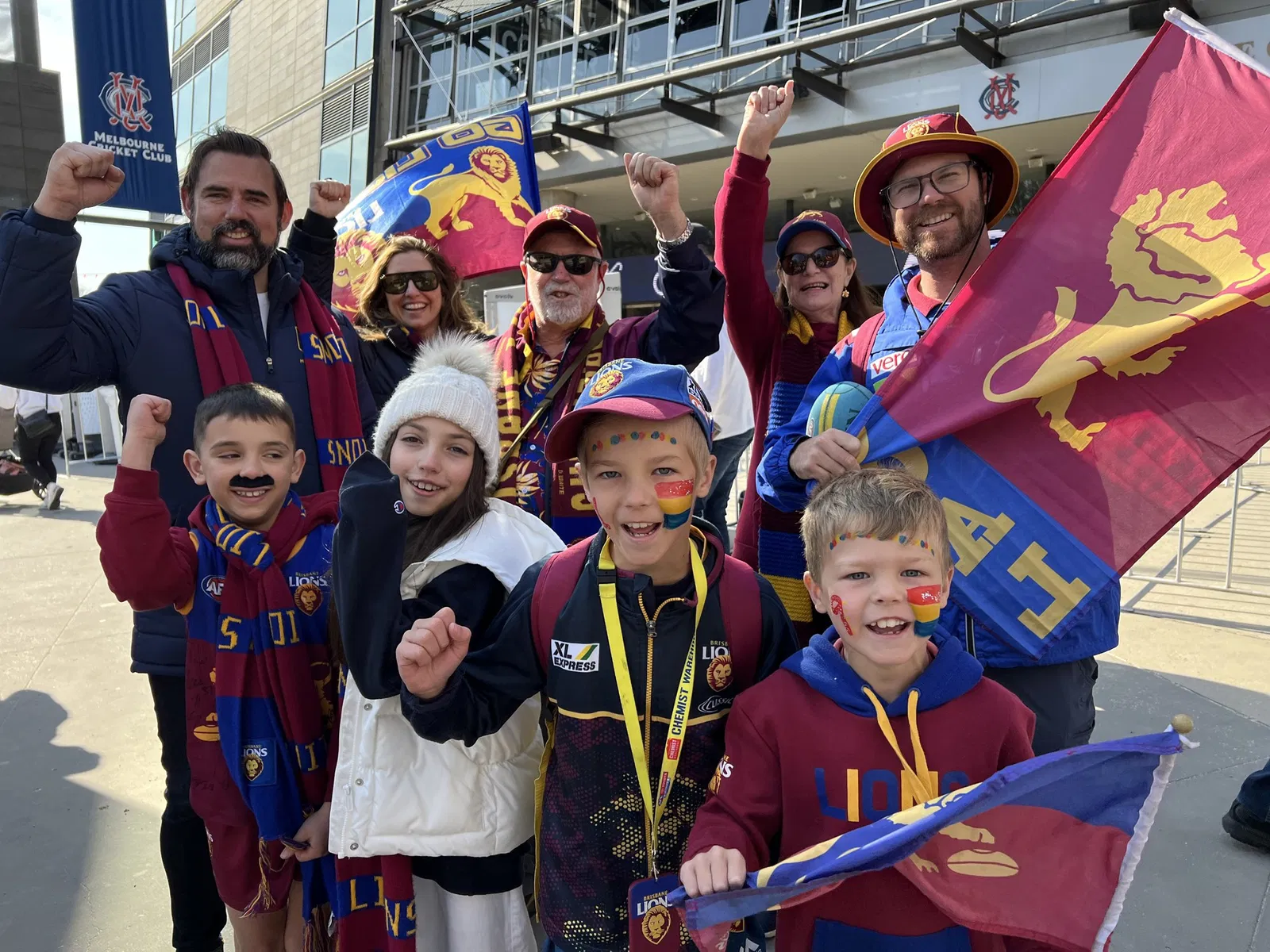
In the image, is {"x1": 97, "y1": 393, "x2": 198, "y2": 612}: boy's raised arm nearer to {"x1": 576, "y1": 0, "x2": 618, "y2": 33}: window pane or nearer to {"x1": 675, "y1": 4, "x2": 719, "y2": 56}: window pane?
{"x1": 675, "y1": 4, "x2": 719, "y2": 56}: window pane

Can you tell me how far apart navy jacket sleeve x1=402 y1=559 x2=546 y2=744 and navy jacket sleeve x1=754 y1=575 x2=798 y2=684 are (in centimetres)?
50

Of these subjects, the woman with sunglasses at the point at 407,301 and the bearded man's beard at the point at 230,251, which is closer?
the bearded man's beard at the point at 230,251

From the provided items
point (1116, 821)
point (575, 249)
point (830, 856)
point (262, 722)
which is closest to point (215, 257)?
point (575, 249)

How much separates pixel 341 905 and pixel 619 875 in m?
0.78

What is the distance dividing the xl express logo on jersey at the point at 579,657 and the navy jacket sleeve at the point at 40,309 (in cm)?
149

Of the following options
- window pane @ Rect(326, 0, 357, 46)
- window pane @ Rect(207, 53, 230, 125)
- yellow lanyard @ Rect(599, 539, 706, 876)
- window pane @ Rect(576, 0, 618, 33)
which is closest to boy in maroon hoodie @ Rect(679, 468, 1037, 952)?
yellow lanyard @ Rect(599, 539, 706, 876)

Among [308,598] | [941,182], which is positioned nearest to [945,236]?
[941,182]

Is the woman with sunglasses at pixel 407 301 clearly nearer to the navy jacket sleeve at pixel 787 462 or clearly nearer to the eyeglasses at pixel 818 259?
the eyeglasses at pixel 818 259

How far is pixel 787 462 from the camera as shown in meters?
2.24

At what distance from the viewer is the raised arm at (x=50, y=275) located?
2170 mm

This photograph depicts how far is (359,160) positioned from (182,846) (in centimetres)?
2129

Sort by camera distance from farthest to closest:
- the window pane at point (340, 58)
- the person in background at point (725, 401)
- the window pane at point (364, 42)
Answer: the window pane at point (340, 58), the window pane at point (364, 42), the person in background at point (725, 401)

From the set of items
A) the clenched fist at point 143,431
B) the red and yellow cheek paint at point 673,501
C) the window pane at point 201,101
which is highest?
the window pane at point 201,101

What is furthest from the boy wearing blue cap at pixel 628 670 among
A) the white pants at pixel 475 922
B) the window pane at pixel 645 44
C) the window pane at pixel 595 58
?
the window pane at pixel 595 58
